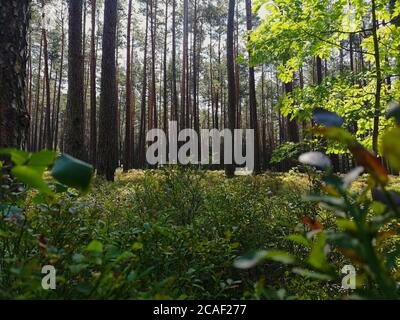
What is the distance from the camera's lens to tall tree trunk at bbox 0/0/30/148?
271cm

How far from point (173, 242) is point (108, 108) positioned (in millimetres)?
8642

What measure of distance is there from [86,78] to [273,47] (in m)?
31.9

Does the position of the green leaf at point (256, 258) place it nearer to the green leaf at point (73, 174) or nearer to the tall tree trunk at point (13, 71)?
the green leaf at point (73, 174)

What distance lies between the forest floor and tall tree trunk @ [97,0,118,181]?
20.1 ft

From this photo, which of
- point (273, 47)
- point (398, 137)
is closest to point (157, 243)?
point (398, 137)

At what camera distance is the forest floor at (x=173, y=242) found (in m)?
1.35

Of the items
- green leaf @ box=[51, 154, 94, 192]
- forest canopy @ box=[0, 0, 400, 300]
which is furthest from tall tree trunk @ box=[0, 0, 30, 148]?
green leaf @ box=[51, 154, 94, 192]

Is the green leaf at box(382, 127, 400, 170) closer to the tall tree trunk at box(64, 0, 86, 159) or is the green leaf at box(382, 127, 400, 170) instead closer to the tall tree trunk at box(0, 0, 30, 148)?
the tall tree trunk at box(0, 0, 30, 148)

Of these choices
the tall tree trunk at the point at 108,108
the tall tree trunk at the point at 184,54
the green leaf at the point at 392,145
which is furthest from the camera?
the tall tree trunk at the point at 184,54

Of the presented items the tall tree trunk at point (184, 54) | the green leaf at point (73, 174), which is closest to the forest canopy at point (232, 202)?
the green leaf at point (73, 174)

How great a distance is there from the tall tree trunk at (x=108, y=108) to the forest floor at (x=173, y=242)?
20.1ft

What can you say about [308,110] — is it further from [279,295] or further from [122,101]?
[122,101]
